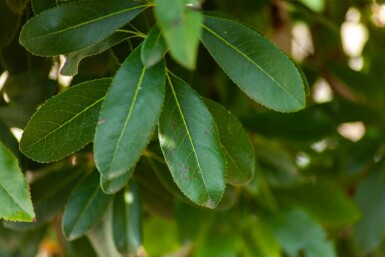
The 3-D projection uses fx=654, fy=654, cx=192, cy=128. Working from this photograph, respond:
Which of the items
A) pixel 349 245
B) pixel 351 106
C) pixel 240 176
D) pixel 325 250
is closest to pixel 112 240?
pixel 240 176

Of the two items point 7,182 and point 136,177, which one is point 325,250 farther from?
point 7,182

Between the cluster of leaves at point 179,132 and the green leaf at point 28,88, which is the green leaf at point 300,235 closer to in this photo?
the cluster of leaves at point 179,132

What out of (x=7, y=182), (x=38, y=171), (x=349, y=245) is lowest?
(x=349, y=245)

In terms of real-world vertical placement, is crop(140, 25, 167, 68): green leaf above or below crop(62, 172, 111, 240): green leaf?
above

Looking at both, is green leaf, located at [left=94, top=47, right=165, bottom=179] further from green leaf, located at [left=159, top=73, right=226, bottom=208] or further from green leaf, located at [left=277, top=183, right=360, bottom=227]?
green leaf, located at [left=277, top=183, right=360, bottom=227]

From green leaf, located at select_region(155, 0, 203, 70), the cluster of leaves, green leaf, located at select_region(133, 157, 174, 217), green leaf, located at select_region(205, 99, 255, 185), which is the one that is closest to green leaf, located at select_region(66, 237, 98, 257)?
the cluster of leaves

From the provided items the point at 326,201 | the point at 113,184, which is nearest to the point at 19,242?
the point at 113,184
